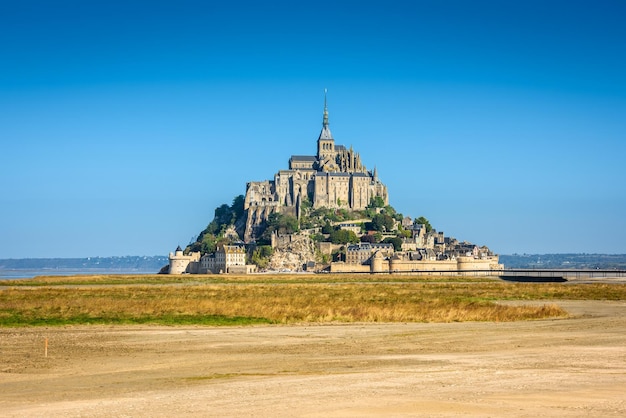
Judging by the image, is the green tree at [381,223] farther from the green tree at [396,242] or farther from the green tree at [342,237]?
the green tree at [342,237]

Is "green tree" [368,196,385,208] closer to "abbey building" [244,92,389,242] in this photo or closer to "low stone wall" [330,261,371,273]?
"abbey building" [244,92,389,242]

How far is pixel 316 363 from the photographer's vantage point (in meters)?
18.6

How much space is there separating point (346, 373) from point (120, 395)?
4.52 metres

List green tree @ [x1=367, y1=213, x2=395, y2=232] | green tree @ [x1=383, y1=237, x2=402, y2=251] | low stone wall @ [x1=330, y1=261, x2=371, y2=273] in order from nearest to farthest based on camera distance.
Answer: low stone wall @ [x1=330, y1=261, x2=371, y2=273], green tree @ [x1=383, y1=237, x2=402, y2=251], green tree @ [x1=367, y1=213, x2=395, y2=232]

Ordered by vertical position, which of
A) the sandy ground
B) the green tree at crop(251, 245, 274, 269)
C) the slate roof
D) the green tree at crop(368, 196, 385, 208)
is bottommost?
the sandy ground

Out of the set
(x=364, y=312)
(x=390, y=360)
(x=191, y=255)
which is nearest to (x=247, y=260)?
(x=191, y=255)

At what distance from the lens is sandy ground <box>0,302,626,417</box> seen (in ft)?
44.0

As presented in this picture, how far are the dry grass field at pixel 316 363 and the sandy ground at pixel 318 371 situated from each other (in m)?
0.03

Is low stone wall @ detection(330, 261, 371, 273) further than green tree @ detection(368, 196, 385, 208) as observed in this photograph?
No

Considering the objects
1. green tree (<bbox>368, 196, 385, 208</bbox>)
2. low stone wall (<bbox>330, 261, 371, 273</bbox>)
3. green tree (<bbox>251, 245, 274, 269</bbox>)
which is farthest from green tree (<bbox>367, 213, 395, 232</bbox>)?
green tree (<bbox>251, 245, 274, 269</bbox>)

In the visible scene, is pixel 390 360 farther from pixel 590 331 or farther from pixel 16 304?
pixel 16 304

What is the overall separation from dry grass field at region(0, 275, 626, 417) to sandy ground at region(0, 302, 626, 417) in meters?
0.03

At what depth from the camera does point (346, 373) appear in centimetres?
1691

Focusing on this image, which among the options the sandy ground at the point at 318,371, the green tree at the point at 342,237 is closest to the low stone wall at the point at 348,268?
the green tree at the point at 342,237
